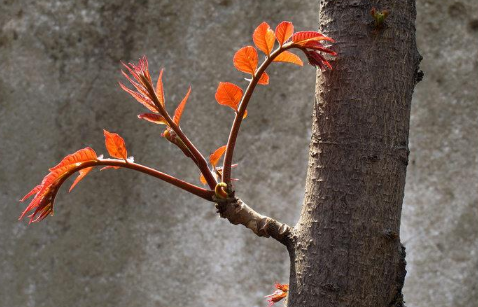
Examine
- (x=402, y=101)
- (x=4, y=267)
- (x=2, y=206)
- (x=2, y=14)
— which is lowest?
(x=402, y=101)

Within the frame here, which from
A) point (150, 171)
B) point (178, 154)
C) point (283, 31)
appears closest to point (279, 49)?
point (283, 31)

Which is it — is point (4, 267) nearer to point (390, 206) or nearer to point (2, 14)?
point (2, 14)

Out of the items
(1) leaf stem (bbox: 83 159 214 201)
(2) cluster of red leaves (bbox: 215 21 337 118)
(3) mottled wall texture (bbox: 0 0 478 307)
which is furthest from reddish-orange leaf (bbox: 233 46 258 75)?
(3) mottled wall texture (bbox: 0 0 478 307)

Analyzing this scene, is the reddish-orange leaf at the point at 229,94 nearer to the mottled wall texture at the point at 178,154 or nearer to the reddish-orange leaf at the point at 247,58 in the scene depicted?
the reddish-orange leaf at the point at 247,58

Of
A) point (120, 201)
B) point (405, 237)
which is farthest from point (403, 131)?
point (120, 201)

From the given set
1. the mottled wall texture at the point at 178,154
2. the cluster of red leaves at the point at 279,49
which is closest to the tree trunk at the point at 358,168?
the cluster of red leaves at the point at 279,49

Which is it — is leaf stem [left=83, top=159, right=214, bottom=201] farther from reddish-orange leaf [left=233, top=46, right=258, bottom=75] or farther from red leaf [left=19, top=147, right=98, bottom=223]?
reddish-orange leaf [left=233, top=46, right=258, bottom=75]

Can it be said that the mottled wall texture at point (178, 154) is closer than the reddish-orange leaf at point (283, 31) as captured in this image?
No
